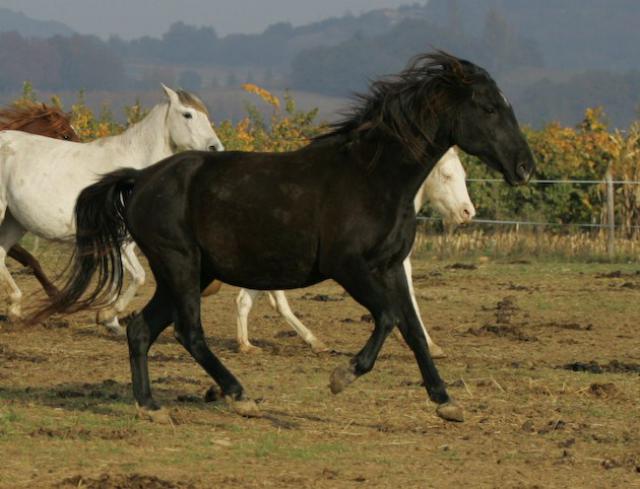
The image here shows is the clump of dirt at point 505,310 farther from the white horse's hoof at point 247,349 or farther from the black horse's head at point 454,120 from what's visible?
the black horse's head at point 454,120

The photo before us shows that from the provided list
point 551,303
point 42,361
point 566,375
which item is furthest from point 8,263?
point 566,375

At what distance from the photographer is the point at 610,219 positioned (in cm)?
1864

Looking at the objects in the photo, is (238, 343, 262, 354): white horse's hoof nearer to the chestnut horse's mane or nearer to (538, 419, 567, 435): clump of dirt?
(538, 419, 567, 435): clump of dirt

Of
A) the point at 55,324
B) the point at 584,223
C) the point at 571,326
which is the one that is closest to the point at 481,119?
the point at 571,326

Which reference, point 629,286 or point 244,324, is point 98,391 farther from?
point 629,286

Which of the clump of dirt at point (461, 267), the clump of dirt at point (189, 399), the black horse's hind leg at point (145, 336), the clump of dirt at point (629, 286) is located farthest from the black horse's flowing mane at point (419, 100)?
the clump of dirt at point (461, 267)

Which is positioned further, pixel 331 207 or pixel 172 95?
pixel 172 95

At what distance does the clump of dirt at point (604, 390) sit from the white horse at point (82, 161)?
369cm

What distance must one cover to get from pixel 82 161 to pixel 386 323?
15.4 ft

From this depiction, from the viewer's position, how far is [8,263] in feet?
58.6

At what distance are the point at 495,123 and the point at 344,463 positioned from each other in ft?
6.36

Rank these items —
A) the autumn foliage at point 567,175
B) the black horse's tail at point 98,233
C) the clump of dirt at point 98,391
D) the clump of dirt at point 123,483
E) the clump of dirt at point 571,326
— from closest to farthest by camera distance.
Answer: the clump of dirt at point 123,483 < the black horse's tail at point 98,233 < the clump of dirt at point 98,391 < the clump of dirt at point 571,326 < the autumn foliage at point 567,175

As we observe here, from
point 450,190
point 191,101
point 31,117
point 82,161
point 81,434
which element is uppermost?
point 191,101

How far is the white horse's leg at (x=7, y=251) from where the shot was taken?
11.5 m
